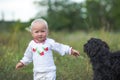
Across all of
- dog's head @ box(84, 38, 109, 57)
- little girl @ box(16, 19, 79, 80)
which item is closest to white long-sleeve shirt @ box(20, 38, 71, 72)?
little girl @ box(16, 19, 79, 80)

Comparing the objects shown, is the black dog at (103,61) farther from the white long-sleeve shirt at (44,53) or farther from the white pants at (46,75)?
the white pants at (46,75)

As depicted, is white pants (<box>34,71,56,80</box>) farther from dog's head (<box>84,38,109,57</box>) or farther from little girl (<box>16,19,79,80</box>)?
dog's head (<box>84,38,109,57</box>)

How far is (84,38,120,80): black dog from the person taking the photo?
302 inches

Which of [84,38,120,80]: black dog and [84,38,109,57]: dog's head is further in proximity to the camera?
[84,38,109,57]: dog's head

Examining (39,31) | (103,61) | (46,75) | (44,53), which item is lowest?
(46,75)

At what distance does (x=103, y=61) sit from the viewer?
25.4ft

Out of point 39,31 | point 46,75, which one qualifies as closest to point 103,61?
point 46,75

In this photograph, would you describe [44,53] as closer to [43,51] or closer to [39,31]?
[43,51]

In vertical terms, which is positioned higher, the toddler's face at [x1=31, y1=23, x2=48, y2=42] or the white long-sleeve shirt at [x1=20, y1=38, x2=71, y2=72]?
the toddler's face at [x1=31, y1=23, x2=48, y2=42]

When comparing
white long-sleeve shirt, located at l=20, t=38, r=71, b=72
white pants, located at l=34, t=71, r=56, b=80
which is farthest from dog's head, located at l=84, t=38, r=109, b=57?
white pants, located at l=34, t=71, r=56, b=80

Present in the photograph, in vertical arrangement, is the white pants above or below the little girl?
below

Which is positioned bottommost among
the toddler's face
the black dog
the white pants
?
the white pants

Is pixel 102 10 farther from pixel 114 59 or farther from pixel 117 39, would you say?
pixel 114 59

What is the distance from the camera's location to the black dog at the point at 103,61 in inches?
302
